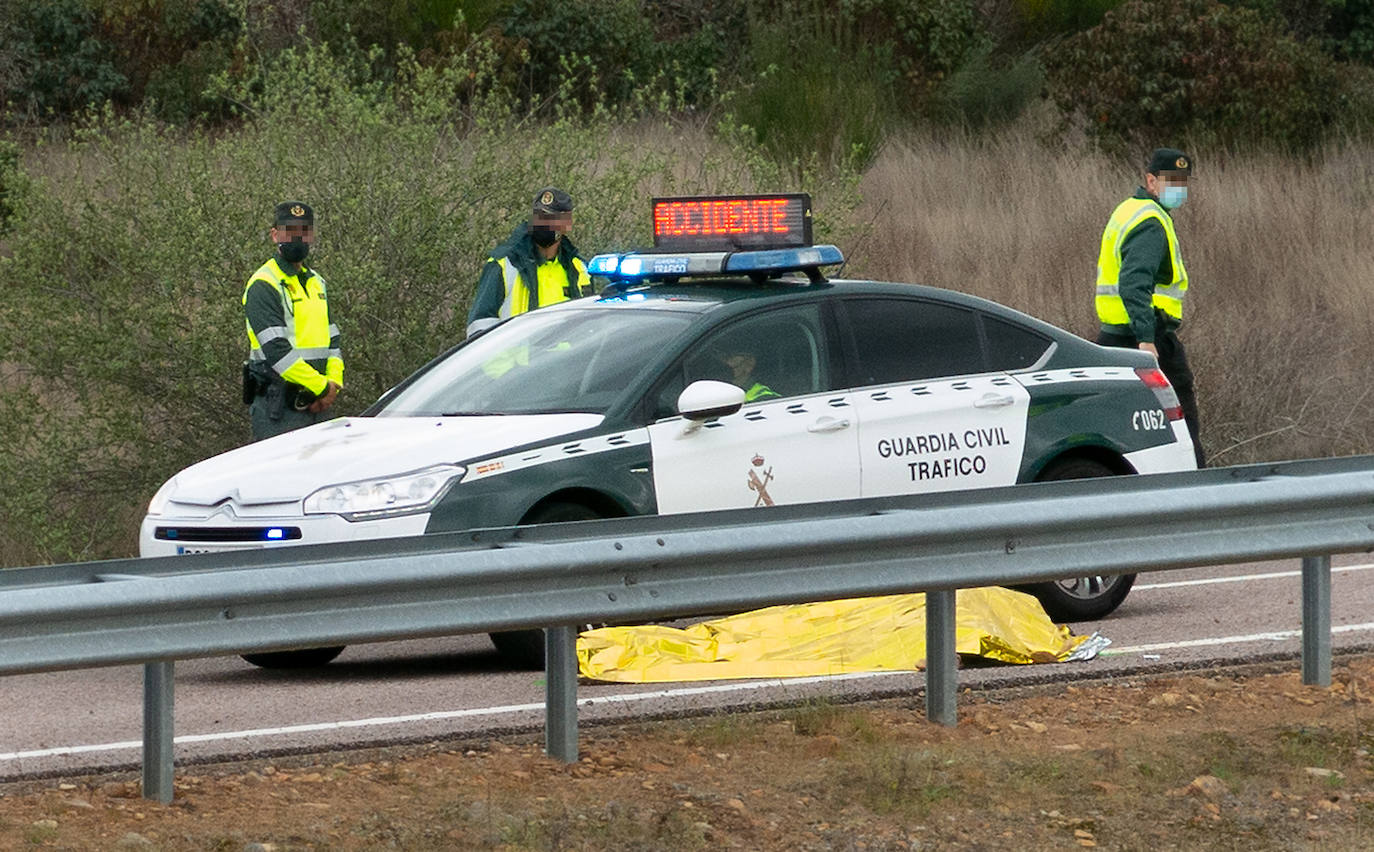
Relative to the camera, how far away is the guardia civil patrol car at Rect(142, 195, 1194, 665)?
8266mm

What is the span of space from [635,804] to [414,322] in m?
7.33

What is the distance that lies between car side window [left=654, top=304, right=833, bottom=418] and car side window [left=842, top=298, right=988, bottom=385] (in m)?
0.18

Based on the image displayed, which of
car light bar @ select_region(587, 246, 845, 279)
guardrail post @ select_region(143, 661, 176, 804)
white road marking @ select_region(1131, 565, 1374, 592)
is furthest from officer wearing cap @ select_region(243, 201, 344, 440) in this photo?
guardrail post @ select_region(143, 661, 176, 804)

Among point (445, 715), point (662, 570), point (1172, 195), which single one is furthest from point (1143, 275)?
point (662, 570)

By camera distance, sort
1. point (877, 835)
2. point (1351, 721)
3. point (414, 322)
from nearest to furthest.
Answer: point (877, 835) < point (1351, 721) < point (414, 322)

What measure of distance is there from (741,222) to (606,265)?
68cm

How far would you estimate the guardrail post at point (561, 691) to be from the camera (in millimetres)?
6270

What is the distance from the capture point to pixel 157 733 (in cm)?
584

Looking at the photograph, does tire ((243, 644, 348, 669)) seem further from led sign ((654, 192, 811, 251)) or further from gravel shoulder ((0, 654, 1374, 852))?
led sign ((654, 192, 811, 251))

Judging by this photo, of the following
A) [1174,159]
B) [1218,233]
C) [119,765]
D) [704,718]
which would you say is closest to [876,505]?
[704,718]

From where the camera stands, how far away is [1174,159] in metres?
12.2

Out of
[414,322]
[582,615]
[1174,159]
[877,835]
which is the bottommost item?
[877,835]

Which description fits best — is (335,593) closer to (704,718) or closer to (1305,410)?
(704,718)

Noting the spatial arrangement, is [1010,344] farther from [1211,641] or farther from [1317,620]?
[1317,620]
